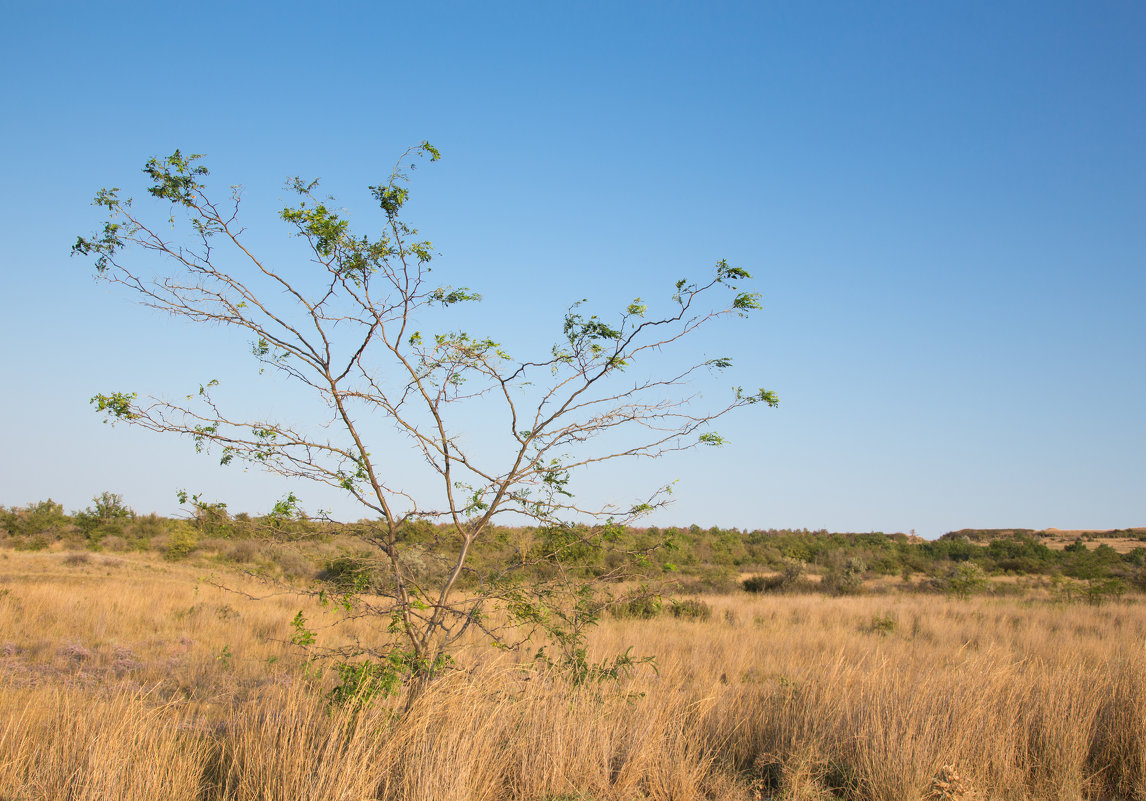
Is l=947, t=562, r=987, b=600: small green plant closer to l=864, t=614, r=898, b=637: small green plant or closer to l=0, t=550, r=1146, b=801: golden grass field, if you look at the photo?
l=864, t=614, r=898, b=637: small green plant

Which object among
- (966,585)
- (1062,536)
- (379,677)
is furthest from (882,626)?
(1062,536)

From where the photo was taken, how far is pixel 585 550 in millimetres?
5648

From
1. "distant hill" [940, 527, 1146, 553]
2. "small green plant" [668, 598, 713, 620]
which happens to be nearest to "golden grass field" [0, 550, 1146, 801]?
"small green plant" [668, 598, 713, 620]

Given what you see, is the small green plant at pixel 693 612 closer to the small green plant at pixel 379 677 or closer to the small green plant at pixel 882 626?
the small green plant at pixel 882 626

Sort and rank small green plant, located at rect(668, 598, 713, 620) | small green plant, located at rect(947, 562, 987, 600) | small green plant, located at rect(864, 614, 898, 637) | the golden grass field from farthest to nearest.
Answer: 1. small green plant, located at rect(947, 562, 987, 600)
2. small green plant, located at rect(668, 598, 713, 620)
3. small green plant, located at rect(864, 614, 898, 637)
4. the golden grass field

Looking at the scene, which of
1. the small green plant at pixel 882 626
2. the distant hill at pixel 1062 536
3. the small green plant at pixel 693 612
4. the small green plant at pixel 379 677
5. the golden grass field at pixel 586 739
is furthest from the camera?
the distant hill at pixel 1062 536

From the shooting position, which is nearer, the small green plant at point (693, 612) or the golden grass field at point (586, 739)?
the golden grass field at point (586, 739)

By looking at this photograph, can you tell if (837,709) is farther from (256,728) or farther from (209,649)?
(209,649)

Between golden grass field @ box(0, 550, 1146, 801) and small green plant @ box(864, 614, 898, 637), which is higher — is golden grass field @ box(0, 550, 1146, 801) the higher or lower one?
the higher one

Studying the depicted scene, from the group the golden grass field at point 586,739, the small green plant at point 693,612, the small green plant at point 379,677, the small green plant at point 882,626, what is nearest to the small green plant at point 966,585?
the small green plant at point 882,626

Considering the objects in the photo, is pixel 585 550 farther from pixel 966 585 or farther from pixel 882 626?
pixel 966 585

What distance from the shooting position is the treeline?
17.7 feet

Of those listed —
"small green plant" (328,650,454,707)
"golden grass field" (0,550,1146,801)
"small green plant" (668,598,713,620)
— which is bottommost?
"small green plant" (668,598,713,620)

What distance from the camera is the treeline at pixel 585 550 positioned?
539cm
